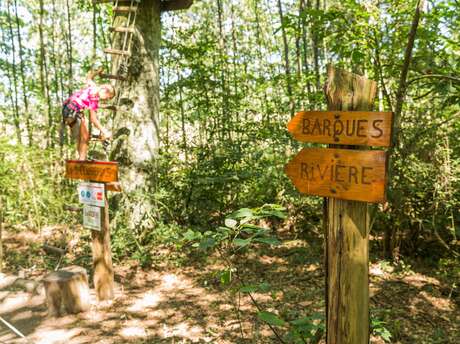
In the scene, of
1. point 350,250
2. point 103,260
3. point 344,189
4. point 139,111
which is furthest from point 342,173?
point 139,111

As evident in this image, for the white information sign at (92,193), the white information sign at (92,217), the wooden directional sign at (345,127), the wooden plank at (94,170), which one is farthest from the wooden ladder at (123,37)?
the wooden directional sign at (345,127)

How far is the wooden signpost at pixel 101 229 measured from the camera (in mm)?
4188

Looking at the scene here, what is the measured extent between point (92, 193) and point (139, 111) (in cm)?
218

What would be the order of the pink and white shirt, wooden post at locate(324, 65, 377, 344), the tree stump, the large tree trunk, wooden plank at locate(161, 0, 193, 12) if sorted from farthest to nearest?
wooden plank at locate(161, 0, 193, 12) → the large tree trunk → the pink and white shirt → the tree stump → wooden post at locate(324, 65, 377, 344)

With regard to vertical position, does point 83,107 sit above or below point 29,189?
above

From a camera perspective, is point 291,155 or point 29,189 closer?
point 291,155

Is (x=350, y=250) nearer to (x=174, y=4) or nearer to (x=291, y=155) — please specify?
(x=291, y=155)

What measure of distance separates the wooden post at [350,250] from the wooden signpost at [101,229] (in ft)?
9.66

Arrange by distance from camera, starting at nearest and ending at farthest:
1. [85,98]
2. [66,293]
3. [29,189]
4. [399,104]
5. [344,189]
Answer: [344,189]
[399,104]
[66,293]
[85,98]
[29,189]

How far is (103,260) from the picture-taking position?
4.36m

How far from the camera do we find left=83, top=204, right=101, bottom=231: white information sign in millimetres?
4215

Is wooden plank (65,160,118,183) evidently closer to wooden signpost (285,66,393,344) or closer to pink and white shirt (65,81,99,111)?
pink and white shirt (65,81,99,111)

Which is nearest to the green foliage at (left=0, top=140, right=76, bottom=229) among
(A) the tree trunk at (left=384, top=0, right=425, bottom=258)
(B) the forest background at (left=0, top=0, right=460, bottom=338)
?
(B) the forest background at (left=0, top=0, right=460, bottom=338)

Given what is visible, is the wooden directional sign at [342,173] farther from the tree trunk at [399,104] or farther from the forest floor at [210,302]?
the forest floor at [210,302]
